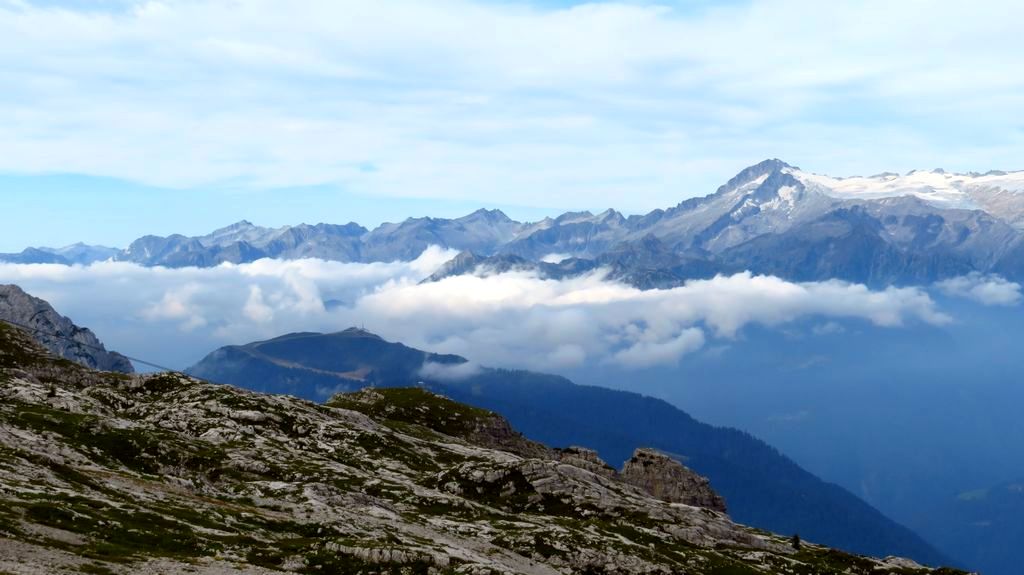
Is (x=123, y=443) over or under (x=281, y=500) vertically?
over

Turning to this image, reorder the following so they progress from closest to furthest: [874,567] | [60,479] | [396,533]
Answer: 1. [60,479]
2. [396,533]
3. [874,567]

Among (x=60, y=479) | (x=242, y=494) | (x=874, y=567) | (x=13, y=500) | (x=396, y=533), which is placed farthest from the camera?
(x=874, y=567)

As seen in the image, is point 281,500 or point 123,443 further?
point 123,443

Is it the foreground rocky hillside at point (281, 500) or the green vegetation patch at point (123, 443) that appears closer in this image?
the foreground rocky hillside at point (281, 500)

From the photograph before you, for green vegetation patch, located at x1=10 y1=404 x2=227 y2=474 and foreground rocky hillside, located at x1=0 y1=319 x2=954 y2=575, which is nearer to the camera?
foreground rocky hillside, located at x1=0 y1=319 x2=954 y2=575

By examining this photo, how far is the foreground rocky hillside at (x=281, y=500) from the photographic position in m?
61.3

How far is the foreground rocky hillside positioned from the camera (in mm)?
61344

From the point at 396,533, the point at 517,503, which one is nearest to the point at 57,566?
the point at 396,533

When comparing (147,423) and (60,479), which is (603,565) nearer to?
(60,479)

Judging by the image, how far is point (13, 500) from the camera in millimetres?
61031

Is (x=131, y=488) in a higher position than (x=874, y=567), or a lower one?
higher

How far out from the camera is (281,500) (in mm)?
87875

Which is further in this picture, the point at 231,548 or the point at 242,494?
the point at 242,494

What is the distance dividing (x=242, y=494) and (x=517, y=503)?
3788cm
